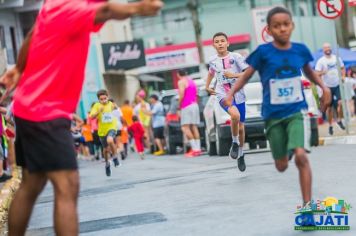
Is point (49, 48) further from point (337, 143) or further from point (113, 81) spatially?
point (113, 81)

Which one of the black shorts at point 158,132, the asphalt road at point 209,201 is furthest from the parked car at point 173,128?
the asphalt road at point 209,201

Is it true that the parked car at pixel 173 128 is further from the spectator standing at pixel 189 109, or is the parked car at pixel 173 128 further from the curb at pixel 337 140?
the curb at pixel 337 140

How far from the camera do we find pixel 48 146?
6473 mm

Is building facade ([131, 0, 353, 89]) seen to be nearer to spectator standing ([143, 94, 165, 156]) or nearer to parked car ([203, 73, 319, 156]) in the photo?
spectator standing ([143, 94, 165, 156])

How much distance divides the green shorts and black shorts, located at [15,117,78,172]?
209 cm

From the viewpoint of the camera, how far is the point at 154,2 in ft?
20.0

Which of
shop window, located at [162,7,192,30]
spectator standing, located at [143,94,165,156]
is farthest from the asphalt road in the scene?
shop window, located at [162,7,192,30]

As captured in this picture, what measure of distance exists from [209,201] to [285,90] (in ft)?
9.22

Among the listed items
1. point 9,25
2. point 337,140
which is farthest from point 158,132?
point 9,25

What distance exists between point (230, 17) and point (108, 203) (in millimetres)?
49852

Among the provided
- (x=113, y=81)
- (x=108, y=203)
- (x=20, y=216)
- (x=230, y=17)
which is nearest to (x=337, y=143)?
(x=108, y=203)

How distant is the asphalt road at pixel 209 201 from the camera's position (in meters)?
8.73

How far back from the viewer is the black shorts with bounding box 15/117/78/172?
6473mm

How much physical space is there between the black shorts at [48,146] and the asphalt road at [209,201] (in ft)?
6.66
